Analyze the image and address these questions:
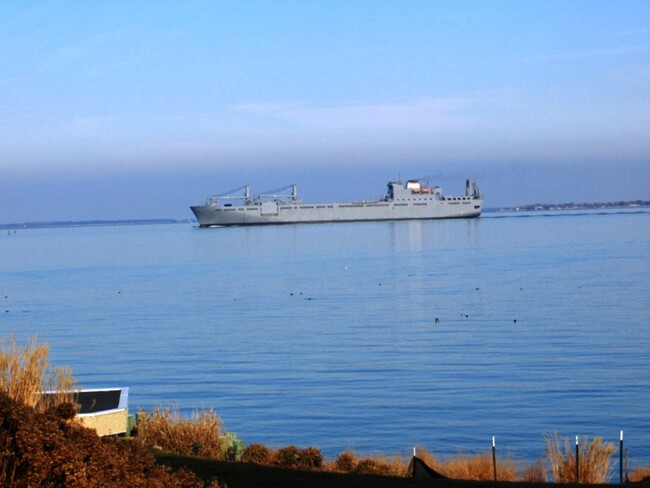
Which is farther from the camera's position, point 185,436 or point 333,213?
point 333,213

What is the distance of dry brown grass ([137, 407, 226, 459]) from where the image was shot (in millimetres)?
11680

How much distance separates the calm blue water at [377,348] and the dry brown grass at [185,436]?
2.48m

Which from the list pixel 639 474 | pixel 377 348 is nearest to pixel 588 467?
pixel 639 474

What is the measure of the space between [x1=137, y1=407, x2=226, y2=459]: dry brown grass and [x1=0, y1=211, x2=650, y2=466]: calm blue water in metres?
2.48

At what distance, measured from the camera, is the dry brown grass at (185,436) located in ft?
38.3

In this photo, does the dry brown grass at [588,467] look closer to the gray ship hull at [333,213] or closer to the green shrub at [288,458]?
the green shrub at [288,458]

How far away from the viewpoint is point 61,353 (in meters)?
24.6

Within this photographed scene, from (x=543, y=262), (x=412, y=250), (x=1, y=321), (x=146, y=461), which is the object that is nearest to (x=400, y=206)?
(x=412, y=250)

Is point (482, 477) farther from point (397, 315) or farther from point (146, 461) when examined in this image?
point (397, 315)

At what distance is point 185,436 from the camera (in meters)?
12.0

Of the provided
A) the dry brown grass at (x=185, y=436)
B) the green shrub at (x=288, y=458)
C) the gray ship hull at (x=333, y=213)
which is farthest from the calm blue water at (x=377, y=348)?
the gray ship hull at (x=333, y=213)

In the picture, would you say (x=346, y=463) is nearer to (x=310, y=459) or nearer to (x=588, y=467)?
(x=310, y=459)

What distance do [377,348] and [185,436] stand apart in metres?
11.8

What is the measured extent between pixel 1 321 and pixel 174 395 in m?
15.9
